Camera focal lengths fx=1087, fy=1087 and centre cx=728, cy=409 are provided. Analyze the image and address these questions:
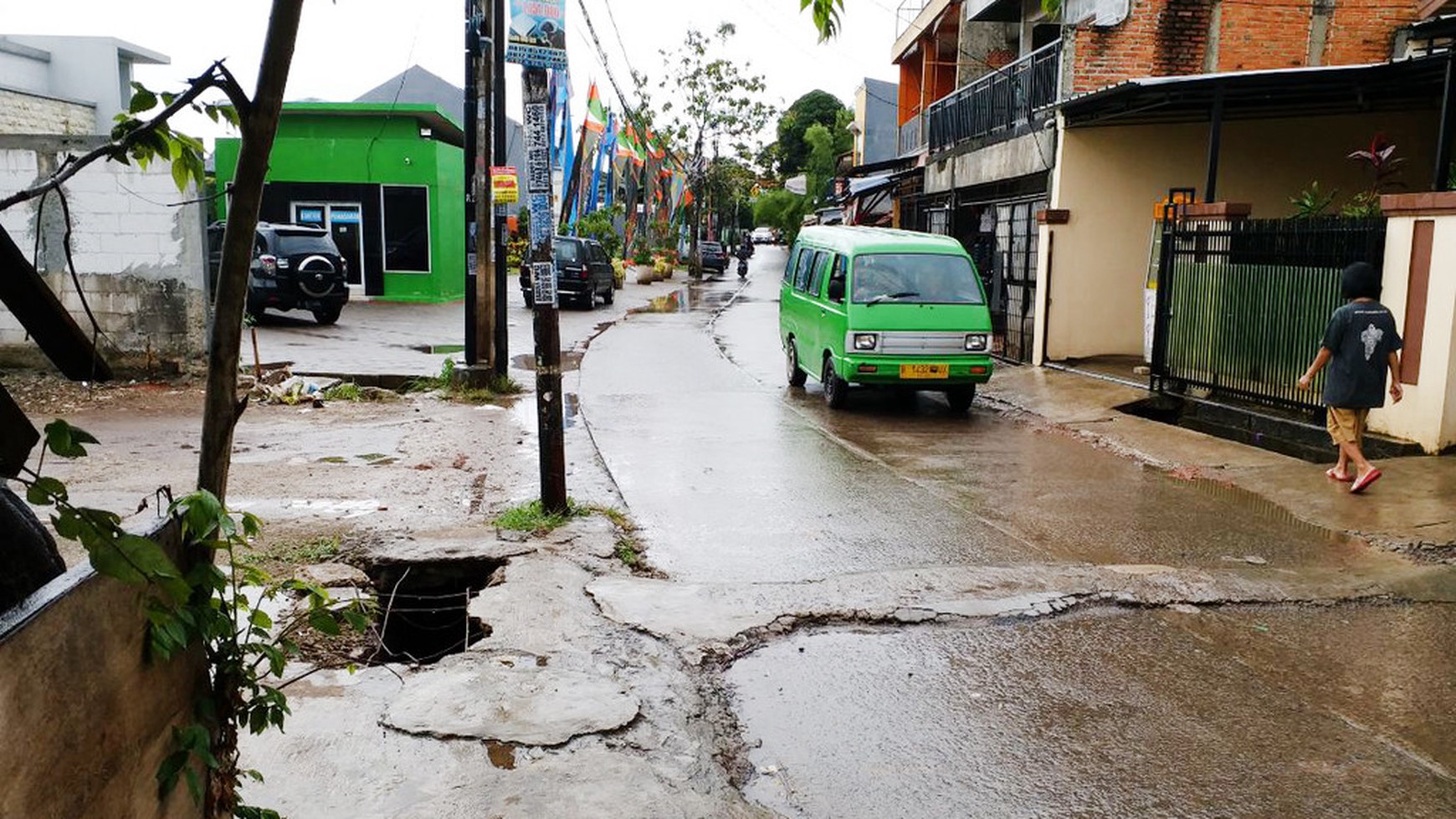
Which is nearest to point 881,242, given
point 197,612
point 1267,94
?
point 1267,94

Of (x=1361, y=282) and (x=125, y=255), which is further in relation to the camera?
(x=125, y=255)

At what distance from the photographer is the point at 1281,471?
29.5ft

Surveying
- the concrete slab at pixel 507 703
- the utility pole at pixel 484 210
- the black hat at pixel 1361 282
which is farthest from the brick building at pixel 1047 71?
the concrete slab at pixel 507 703

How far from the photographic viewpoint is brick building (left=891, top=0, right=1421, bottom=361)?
15008 mm

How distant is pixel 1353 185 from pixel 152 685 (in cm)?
1674

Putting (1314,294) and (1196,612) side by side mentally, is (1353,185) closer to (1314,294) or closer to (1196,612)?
(1314,294)

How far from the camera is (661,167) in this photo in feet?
162

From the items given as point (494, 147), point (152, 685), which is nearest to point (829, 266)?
point (494, 147)

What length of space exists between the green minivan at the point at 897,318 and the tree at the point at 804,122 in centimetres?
6231

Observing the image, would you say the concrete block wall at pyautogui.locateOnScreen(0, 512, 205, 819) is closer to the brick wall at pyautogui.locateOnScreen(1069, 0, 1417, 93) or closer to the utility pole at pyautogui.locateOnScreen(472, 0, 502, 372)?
the utility pole at pyautogui.locateOnScreen(472, 0, 502, 372)

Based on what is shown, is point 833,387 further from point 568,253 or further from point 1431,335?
point 568,253

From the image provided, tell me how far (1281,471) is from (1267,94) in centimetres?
555

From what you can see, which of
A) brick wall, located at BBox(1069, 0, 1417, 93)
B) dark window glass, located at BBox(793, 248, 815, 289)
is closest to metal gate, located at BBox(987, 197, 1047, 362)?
brick wall, located at BBox(1069, 0, 1417, 93)

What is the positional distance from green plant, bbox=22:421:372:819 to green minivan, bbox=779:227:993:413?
937 cm
